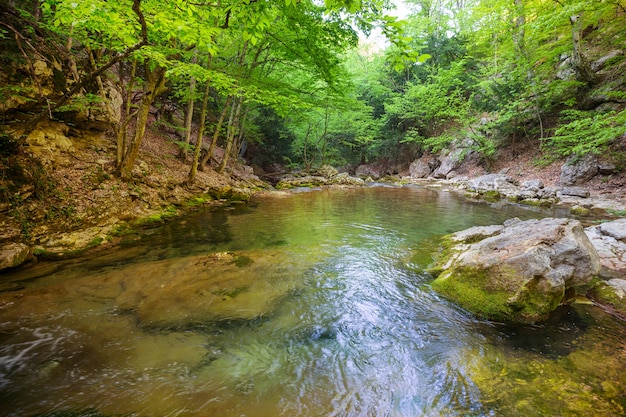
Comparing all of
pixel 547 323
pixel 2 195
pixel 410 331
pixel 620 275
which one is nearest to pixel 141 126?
pixel 2 195

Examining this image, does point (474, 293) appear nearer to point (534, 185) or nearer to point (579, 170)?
point (534, 185)

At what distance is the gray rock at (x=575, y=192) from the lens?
37.5ft

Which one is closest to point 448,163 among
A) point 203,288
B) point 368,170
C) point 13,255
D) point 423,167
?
point 423,167

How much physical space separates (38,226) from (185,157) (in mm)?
8443

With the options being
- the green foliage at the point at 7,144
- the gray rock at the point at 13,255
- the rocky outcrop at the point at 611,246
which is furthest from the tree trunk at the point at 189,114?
the rocky outcrop at the point at 611,246

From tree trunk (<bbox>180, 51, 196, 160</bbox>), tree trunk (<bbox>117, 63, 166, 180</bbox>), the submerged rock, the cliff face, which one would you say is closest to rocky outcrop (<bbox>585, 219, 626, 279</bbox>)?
the submerged rock

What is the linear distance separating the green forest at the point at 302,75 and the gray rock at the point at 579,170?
0.68 m

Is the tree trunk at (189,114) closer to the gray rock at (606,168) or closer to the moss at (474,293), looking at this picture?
the moss at (474,293)

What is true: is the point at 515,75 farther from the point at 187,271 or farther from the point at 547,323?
the point at 187,271

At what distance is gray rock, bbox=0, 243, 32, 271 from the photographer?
426cm

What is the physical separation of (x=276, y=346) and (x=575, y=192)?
15.1 m

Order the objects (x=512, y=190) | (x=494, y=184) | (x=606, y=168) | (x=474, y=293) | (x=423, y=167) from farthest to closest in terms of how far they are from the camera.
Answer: (x=423, y=167), (x=494, y=184), (x=512, y=190), (x=606, y=168), (x=474, y=293)

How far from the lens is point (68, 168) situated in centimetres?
675

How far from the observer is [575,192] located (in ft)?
38.6
